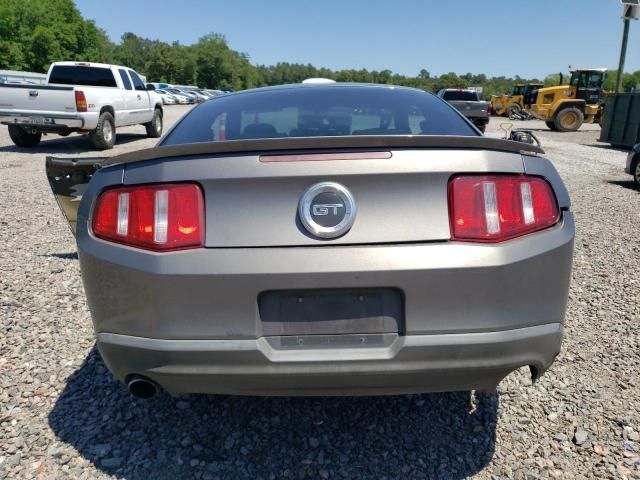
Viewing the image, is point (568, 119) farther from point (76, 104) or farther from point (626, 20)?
point (76, 104)

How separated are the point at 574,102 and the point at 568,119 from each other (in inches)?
33.8

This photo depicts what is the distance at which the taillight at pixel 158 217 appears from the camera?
1.74 m

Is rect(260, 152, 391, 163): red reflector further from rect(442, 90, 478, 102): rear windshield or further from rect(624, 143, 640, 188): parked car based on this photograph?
rect(442, 90, 478, 102): rear windshield

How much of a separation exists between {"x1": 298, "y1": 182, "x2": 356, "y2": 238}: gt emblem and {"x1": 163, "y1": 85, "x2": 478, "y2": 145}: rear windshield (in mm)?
906

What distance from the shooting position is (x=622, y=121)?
17.5 meters

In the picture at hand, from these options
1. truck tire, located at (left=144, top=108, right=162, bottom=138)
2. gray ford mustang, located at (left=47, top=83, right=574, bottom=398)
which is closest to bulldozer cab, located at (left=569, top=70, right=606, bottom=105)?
truck tire, located at (left=144, top=108, right=162, bottom=138)

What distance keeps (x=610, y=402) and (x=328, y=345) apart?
5.79 feet

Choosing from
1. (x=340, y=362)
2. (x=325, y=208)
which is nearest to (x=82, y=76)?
(x=325, y=208)

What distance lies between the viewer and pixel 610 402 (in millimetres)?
2568

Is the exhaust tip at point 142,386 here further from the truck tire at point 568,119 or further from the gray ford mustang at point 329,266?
the truck tire at point 568,119

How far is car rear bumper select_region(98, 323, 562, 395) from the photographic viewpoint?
5.65 ft

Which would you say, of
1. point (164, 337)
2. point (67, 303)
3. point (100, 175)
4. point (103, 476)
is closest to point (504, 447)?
point (164, 337)

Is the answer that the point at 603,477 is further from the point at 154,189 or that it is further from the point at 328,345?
the point at 154,189

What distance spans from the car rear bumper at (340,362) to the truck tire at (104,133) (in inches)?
458
